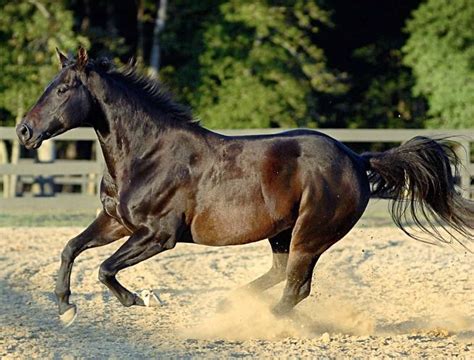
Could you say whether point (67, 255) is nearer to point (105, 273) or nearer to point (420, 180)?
point (105, 273)

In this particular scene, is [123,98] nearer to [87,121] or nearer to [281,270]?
[87,121]

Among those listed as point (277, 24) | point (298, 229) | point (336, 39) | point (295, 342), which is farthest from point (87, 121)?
point (336, 39)

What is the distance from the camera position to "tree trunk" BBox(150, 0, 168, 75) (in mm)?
21203

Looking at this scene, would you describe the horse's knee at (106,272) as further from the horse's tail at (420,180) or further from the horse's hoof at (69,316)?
the horse's tail at (420,180)

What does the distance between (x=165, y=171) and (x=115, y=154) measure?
→ 0.35 m

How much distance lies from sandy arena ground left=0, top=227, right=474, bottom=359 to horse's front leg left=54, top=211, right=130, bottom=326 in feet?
0.58

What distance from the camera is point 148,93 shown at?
265 inches

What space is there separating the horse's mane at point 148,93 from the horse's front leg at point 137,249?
28.3 inches

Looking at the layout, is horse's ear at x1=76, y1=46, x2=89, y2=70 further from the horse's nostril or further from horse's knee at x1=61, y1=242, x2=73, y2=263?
horse's knee at x1=61, y1=242, x2=73, y2=263

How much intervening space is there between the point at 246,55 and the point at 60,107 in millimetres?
15000

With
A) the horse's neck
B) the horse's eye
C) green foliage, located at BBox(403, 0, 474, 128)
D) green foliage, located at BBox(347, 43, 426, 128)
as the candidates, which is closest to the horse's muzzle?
the horse's eye

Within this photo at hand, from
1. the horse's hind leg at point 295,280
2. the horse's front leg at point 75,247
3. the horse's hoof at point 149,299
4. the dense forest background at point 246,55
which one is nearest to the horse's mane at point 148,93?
the horse's front leg at point 75,247

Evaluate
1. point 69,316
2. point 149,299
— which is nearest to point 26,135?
point 69,316

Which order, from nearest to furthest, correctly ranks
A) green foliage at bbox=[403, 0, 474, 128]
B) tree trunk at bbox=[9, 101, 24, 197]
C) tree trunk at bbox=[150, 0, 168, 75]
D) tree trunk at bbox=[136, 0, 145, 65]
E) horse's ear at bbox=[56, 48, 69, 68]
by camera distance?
horse's ear at bbox=[56, 48, 69, 68]
tree trunk at bbox=[9, 101, 24, 197]
green foliage at bbox=[403, 0, 474, 128]
tree trunk at bbox=[150, 0, 168, 75]
tree trunk at bbox=[136, 0, 145, 65]
